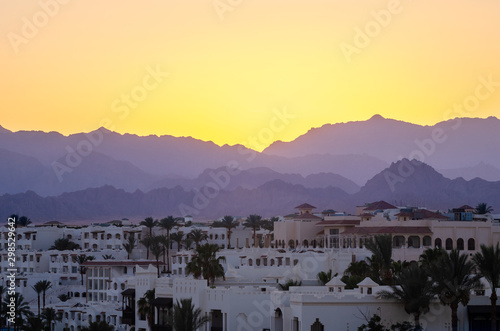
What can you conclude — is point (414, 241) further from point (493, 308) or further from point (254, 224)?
point (493, 308)

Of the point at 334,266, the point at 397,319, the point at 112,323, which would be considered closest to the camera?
the point at 397,319

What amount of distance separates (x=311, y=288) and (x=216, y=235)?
74.9 m

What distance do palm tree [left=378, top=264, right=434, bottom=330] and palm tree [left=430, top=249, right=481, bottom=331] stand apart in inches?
18.2

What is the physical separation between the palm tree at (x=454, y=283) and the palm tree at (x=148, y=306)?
19604 mm

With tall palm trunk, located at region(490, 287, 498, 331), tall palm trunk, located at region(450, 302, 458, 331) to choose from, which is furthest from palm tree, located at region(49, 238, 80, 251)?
tall palm trunk, located at region(490, 287, 498, 331)

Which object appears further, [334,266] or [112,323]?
[112,323]

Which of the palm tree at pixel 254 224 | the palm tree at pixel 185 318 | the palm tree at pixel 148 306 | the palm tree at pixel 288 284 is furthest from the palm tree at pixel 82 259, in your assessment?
the palm tree at pixel 185 318

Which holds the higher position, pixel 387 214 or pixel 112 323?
pixel 387 214

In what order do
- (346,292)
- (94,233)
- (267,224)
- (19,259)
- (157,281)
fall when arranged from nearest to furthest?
(346,292), (157,281), (19,259), (94,233), (267,224)

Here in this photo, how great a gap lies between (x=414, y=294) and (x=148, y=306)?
2006cm

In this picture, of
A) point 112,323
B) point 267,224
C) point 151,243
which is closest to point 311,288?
point 112,323

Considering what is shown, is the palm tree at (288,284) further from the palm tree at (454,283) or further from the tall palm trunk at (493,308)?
the tall palm trunk at (493,308)

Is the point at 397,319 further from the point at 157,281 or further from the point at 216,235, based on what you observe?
the point at 216,235

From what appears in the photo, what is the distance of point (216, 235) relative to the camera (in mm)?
127125
